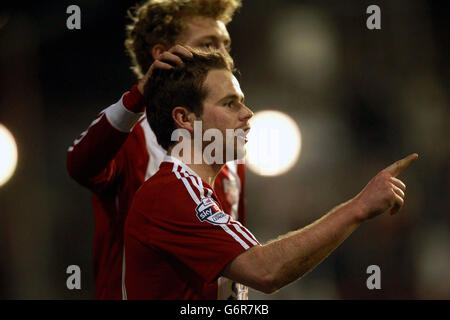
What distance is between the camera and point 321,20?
376 inches

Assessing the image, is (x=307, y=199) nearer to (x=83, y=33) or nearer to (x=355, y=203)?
(x=83, y=33)

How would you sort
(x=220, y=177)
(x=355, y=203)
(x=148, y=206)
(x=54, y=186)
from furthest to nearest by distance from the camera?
(x=54, y=186) → (x=220, y=177) → (x=148, y=206) → (x=355, y=203)

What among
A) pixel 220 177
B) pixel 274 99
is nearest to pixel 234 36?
pixel 274 99

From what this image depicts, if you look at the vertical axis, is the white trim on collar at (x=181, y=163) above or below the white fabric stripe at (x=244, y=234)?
above

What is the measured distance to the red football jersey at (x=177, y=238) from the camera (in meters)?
1.86

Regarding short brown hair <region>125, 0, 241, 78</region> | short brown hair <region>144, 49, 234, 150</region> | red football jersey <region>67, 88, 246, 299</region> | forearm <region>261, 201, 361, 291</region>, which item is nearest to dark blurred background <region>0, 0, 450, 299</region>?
short brown hair <region>125, 0, 241, 78</region>

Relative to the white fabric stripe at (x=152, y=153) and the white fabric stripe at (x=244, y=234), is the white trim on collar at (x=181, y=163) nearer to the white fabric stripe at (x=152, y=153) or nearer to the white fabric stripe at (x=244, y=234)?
the white fabric stripe at (x=244, y=234)

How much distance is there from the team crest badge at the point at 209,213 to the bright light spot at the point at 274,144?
7.20 metres

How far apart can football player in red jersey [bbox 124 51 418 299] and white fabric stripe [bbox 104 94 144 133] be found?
13cm

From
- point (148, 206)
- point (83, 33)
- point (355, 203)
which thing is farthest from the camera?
point (83, 33)

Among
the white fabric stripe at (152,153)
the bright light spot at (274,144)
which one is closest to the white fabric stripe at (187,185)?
the white fabric stripe at (152,153)

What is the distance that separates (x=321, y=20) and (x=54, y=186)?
5.50m

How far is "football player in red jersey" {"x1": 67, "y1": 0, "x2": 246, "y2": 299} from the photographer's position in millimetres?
2449

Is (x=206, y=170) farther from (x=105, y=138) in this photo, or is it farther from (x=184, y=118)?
(x=105, y=138)
